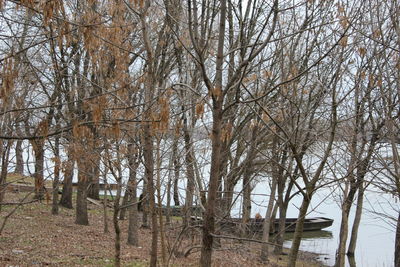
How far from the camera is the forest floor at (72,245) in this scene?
390 inches

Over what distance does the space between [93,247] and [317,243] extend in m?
16.1

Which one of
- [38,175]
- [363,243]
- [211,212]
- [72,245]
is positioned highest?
[38,175]

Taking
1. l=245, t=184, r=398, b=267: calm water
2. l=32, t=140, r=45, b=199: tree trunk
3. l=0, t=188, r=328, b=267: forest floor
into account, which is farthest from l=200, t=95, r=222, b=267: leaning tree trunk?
l=245, t=184, r=398, b=267: calm water

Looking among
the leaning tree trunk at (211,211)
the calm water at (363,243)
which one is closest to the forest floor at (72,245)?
the calm water at (363,243)

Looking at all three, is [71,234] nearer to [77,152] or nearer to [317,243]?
[77,152]

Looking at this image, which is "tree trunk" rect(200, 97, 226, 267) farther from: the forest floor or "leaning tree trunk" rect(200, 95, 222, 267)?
the forest floor

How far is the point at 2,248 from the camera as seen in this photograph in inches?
415

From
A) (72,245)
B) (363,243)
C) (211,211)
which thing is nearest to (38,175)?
(211,211)

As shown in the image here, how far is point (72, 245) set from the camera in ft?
40.3

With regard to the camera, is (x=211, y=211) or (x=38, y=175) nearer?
(x=211, y=211)

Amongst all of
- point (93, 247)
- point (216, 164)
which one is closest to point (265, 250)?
point (93, 247)

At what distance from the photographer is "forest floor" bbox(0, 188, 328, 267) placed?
9908 mm

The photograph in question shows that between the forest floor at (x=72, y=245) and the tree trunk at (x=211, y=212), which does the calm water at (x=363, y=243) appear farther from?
the tree trunk at (x=211, y=212)

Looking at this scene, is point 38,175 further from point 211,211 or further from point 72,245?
point 72,245
